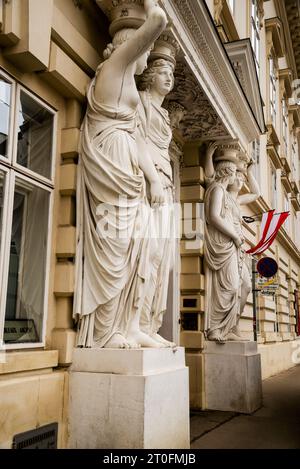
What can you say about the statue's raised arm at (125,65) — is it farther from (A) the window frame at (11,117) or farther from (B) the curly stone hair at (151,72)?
(A) the window frame at (11,117)

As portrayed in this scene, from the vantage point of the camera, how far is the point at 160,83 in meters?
5.14

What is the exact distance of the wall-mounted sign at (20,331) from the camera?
3801 millimetres

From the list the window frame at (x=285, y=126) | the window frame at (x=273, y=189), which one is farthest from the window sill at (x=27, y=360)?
the window frame at (x=285, y=126)

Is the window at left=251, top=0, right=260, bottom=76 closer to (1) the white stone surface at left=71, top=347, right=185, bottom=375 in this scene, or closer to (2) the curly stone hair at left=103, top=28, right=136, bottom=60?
(2) the curly stone hair at left=103, top=28, right=136, bottom=60

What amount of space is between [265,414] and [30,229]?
16.1 feet

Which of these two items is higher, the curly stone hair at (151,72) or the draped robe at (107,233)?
the curly stone hair at (151,72)

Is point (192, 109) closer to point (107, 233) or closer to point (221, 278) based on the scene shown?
point (221, 278)

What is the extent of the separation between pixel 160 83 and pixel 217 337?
163 inches

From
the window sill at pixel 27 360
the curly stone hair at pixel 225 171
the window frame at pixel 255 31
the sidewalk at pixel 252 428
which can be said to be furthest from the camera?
the window frame at pixel 255 31

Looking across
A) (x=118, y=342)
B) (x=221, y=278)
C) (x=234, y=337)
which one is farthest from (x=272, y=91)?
(x=118, y=342)

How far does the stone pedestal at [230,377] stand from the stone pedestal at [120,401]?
322 centimetres

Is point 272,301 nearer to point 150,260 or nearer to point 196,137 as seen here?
point 196,137

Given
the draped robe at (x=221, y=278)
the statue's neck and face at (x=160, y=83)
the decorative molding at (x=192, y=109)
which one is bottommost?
the draped robe at (x=221, y=278)

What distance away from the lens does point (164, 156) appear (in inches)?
207
